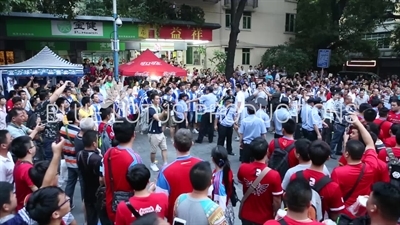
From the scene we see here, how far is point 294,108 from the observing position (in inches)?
371

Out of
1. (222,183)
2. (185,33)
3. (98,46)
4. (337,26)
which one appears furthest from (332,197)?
(337,26)

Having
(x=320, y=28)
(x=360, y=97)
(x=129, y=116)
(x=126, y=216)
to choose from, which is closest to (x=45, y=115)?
(x=129, y=116)

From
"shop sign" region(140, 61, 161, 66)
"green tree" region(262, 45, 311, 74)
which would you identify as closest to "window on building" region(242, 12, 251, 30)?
"green tree" region(262, 45, 311, 74)

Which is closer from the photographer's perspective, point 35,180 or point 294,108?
point 35,180

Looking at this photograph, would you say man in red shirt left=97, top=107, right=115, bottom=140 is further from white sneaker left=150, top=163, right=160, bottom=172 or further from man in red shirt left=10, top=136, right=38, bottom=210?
man in red shirt left=10, top=136, right=38, bottom=210

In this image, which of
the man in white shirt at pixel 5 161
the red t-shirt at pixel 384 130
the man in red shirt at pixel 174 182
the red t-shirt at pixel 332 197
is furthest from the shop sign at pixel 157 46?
the red t-shirt at pixel 332 197

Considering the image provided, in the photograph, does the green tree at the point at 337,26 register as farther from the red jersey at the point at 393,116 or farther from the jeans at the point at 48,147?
the jeans at the point at 48,147

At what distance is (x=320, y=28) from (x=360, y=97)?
1438 centimetres

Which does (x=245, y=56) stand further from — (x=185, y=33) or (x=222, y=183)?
(x=222, y=183)

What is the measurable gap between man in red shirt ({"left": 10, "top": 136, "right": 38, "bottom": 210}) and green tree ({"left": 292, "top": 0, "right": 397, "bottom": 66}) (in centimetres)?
2283

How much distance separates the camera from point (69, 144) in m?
5.28

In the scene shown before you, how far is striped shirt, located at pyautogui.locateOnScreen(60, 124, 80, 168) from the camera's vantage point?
A: 5223 mm

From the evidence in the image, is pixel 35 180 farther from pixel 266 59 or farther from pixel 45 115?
pixel 266 59

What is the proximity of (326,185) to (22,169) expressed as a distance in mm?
2926
